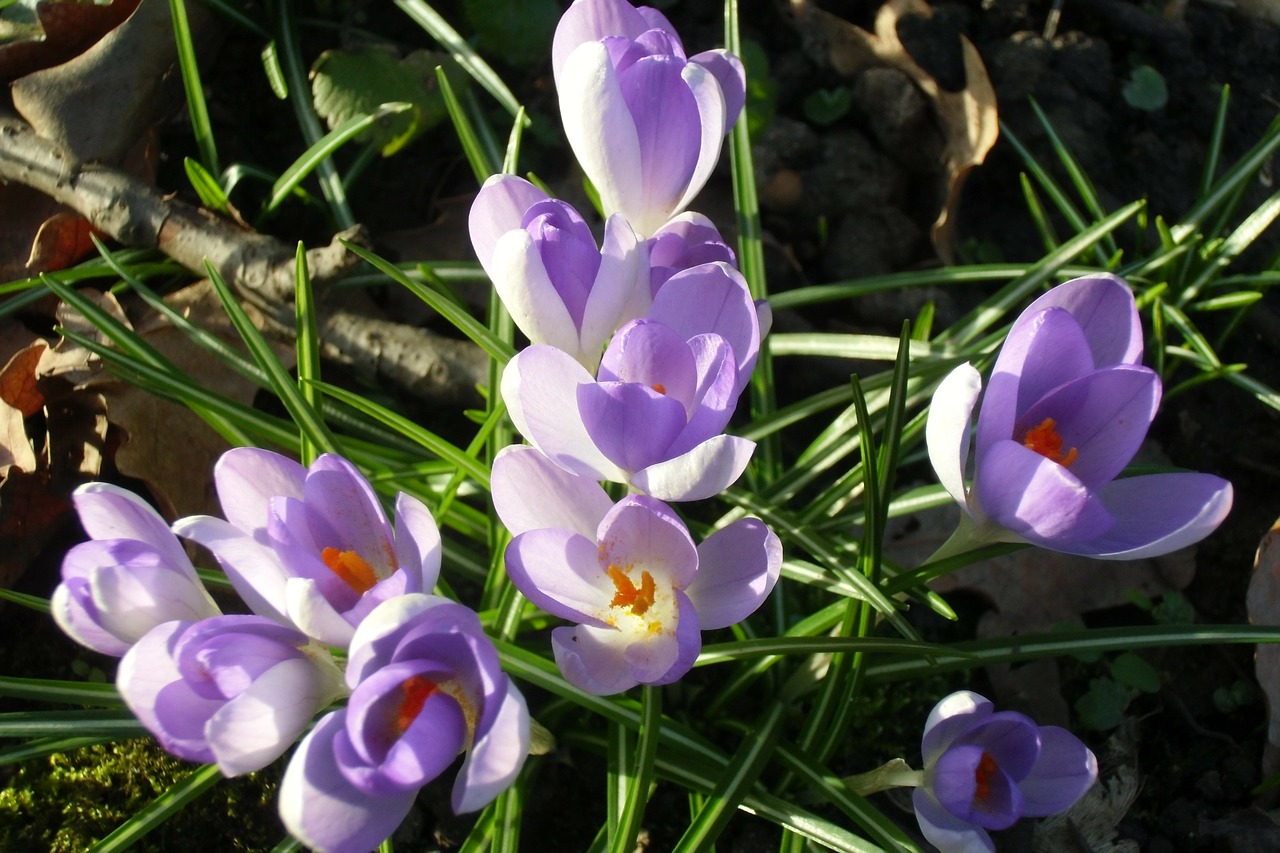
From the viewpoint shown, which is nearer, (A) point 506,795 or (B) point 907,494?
(A) point 506,795

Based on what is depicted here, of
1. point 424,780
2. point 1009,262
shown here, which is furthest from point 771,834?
point 1009,262

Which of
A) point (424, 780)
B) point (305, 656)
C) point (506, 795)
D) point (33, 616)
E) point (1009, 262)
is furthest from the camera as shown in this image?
point (1009, 262)

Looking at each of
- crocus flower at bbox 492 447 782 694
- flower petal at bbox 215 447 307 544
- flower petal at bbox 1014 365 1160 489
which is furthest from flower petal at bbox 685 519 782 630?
flower petal at bbox 215 447 307 544

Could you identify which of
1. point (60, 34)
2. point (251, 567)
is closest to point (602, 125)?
point (251, 567)

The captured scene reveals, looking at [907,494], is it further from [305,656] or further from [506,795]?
[305,656]

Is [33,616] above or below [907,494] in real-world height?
below

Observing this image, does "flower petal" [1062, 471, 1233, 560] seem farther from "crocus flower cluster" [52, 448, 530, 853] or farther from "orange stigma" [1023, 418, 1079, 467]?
"crocus flower cluster" [52, 448, 530, 853]

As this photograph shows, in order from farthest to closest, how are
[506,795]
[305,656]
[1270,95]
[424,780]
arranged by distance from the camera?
[1270,95], [506,795], [305,656], [424,780]
